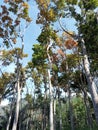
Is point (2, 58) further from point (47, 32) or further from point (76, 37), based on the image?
point (76, 37)

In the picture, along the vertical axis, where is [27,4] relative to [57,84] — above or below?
above

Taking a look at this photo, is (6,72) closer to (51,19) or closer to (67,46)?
(67,46)

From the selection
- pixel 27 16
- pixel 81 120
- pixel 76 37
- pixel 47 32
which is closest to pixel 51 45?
pixel 47 32

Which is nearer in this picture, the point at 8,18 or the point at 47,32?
the point at 47,32

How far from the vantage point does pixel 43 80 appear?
31.0 m

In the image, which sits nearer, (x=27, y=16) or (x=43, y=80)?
(x=27, y=16)

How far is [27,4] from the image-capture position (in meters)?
21.9

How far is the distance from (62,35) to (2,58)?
24.5ft

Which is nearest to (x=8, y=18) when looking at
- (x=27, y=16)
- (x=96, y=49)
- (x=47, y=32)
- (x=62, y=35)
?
(x=27, y=16)

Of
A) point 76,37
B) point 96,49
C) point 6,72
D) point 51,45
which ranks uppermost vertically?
point 6,72

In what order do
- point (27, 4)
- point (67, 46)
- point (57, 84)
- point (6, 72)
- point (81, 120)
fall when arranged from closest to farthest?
point (27, 4) → point (67, 46) → point (57, 84) → point (6, 72) → point (81, 120)

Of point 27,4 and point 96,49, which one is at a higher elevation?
Result: point 27,4

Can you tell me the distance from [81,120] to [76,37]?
1442 inches

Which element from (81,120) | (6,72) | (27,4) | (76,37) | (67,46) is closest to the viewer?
(76,37)
